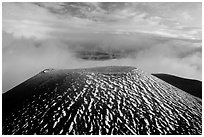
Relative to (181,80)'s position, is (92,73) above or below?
above

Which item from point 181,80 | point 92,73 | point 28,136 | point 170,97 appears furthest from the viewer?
point 181,80

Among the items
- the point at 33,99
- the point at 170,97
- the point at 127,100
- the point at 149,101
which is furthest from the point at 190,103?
the point at 33,99

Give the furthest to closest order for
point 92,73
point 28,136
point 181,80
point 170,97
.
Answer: point 181,80 → point 92,73 → point 170,97 → point 28,136

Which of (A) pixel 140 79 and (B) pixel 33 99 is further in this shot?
(A) pixel 140 79

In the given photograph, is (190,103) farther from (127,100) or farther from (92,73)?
(92,73)

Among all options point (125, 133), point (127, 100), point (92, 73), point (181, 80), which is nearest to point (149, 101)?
point (127, 100)

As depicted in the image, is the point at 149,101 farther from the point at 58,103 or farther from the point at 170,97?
the point at 58,103
